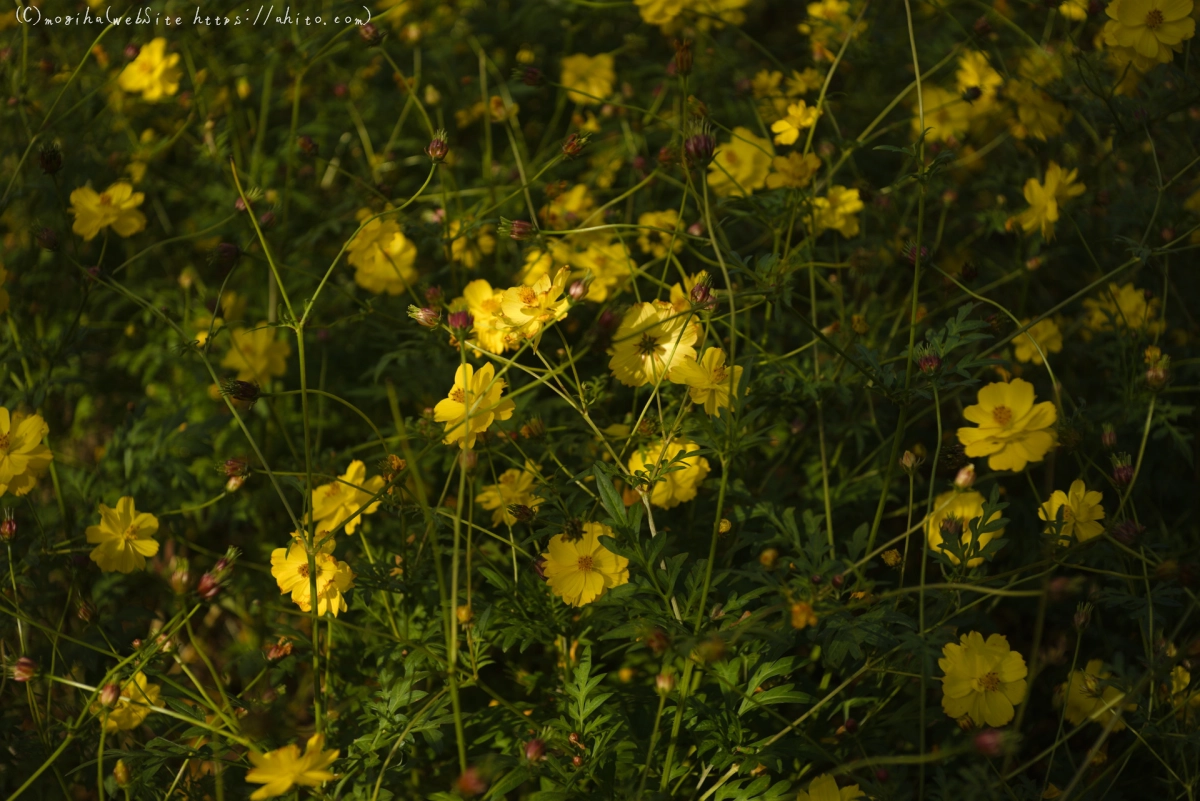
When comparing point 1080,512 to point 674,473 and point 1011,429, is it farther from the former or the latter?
point 674,473

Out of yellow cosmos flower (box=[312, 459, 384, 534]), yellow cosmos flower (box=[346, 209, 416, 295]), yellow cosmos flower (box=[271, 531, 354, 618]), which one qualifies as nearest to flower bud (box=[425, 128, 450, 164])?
yellow cosmos flower (box=[346, 209, 416, 295])

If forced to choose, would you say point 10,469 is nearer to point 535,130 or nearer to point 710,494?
A: point 710,494

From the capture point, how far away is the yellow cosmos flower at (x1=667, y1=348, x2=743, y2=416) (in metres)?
1.31

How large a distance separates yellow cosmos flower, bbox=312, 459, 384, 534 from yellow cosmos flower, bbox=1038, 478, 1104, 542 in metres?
1.05

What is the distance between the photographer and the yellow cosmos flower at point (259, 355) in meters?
1.96

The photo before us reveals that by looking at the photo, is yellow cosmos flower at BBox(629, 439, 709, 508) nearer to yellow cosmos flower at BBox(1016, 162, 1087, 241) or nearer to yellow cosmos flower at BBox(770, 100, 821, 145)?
yellow cosmos flower at BBox(770, 100, 821, 145)

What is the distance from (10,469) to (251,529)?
874 millimetres

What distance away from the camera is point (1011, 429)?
1.22 m

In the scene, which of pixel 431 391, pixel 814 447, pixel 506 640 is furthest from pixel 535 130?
pixel 506 640

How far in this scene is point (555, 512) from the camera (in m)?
1.39

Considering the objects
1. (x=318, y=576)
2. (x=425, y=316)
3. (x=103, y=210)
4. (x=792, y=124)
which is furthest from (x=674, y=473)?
(x=103, y=210)

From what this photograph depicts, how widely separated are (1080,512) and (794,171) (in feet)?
2.50

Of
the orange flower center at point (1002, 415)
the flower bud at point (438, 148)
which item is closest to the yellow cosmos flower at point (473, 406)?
the flower bud at point (438, 148)

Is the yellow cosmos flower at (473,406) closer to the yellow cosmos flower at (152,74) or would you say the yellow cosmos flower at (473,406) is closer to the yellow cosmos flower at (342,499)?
the yellow cosmos flower at (342,499)
